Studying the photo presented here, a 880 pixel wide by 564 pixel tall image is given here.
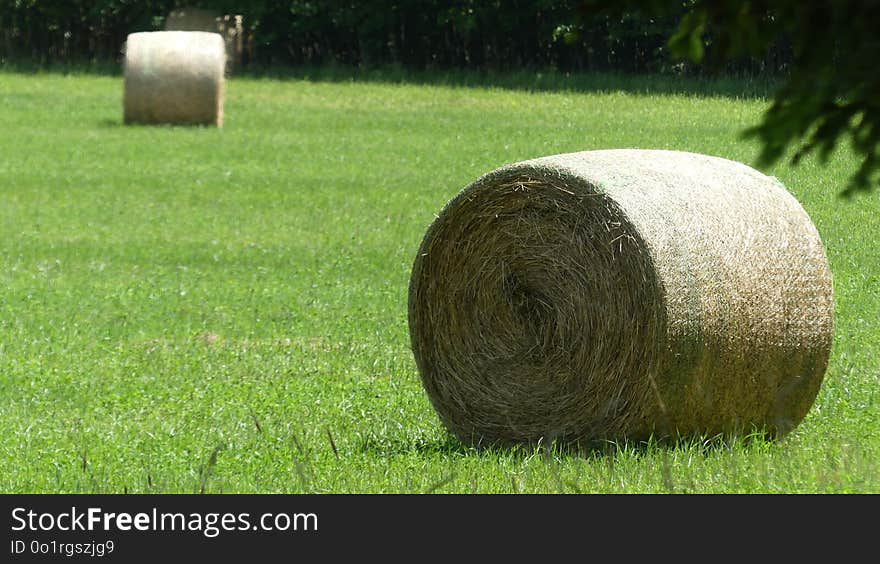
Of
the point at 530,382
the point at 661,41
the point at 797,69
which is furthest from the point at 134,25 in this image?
the point at 797,69

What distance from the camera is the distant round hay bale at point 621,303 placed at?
6387 millimetres

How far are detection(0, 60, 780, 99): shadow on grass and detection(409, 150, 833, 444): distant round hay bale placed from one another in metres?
19.4

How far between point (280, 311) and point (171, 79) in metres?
12.7

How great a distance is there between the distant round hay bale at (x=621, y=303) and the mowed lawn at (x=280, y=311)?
226 mm

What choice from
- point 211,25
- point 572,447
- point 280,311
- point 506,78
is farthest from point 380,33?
point 572,447

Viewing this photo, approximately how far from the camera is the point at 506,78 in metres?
30.3

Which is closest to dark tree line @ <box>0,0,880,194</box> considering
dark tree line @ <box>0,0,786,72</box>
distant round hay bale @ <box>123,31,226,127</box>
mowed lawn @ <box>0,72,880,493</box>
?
dark tree line @ <box>0,0,786,72</box>

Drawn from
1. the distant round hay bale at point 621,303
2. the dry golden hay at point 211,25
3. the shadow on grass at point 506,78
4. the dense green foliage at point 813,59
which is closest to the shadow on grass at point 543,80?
the shadow on grass at point 506,78

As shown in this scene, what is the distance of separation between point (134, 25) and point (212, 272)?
25.4 m

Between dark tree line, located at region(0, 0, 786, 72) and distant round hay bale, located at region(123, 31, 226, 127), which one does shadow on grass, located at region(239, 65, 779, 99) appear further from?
distant round hay bale, located at region(123, 31, 226, 127)

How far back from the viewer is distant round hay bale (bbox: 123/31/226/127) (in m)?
22.4

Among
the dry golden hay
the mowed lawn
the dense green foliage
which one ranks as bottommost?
the mowed lawn

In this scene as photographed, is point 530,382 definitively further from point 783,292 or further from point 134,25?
point 134,25

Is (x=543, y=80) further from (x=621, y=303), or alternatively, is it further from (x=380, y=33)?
(x=621, y=303)
